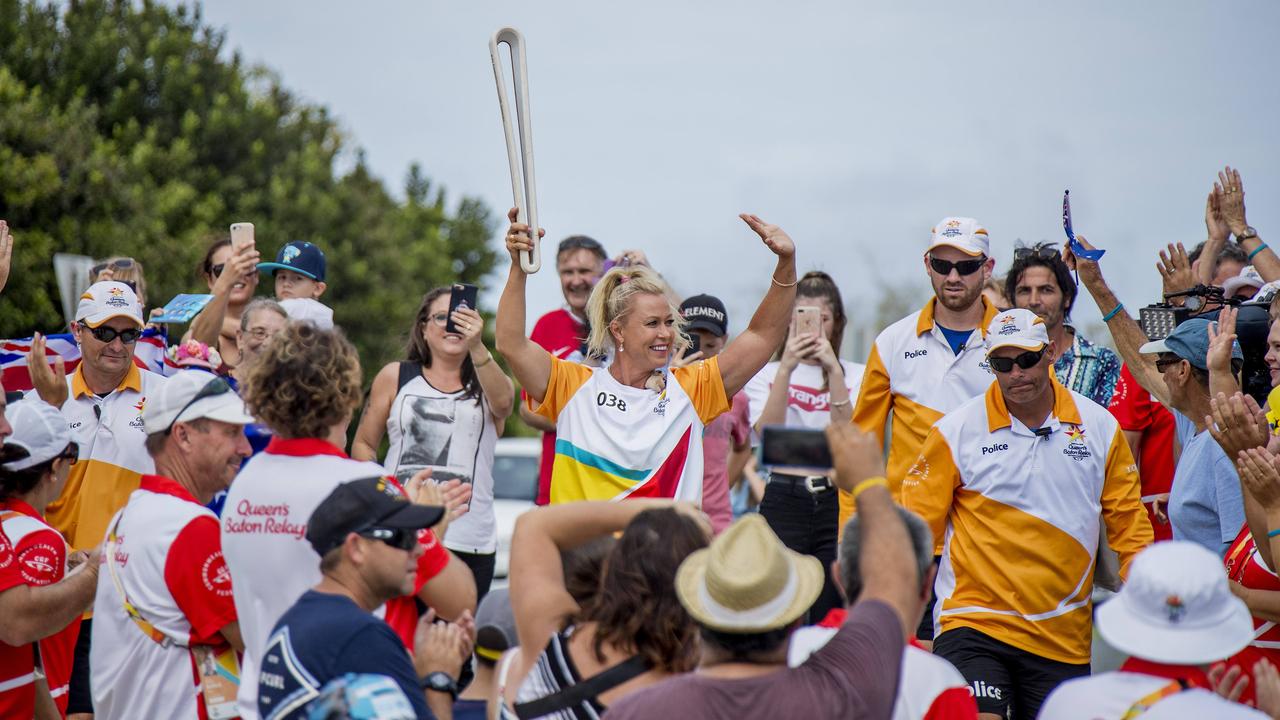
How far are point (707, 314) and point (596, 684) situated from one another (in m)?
4.69

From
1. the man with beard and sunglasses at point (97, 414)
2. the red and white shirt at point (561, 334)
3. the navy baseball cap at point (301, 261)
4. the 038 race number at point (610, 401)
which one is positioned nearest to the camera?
the 038 race number at point (610, 401)

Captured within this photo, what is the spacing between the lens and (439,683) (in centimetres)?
376

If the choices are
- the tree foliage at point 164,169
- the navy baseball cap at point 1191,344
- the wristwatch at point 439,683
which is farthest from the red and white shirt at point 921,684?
the tree foliage at point 164,169

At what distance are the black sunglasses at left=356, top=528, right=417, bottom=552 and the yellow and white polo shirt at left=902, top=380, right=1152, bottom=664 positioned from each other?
3033 millimetres

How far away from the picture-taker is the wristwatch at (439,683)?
12.3ft

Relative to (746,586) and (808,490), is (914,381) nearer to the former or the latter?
(808,490)

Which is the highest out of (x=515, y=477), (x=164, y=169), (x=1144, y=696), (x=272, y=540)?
(x=164, y=169)

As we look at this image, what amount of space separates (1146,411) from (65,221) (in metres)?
18.3

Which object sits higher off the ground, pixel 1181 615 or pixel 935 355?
pixel 935 355

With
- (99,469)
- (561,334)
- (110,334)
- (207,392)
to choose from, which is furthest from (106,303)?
(561,334)

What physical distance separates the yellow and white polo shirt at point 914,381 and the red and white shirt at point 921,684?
2.95 metres

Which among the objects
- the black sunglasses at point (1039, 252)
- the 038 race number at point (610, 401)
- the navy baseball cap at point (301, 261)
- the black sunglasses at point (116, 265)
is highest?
the black sunglasses at point (1039, 252)

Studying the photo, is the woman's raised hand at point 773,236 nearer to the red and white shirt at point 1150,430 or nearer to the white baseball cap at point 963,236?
the white baseball cap at point 963,236

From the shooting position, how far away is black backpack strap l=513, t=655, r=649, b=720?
11.1ft
